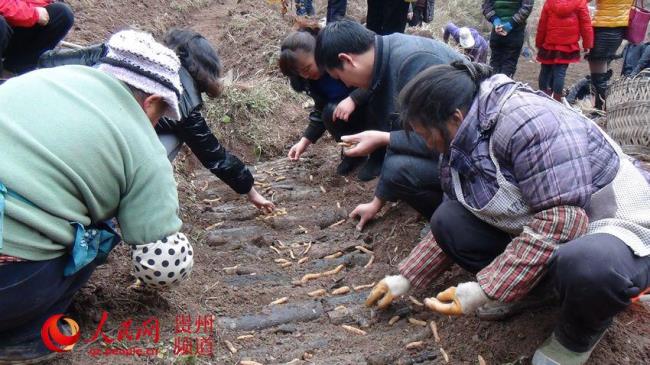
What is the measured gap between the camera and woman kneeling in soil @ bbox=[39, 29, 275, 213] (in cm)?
348

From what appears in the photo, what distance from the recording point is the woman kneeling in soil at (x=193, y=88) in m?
3.48

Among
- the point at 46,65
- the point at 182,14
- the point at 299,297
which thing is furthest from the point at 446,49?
the point at 182,14

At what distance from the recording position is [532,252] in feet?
7.32

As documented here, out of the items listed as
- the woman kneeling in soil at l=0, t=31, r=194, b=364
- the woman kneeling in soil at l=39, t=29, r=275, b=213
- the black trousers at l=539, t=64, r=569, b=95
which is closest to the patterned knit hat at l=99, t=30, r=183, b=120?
the woman kneeling in soil at l=0, t=31, r=194, b=364

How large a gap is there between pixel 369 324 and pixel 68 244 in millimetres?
1481

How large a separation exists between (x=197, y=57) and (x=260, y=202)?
1.17 metres

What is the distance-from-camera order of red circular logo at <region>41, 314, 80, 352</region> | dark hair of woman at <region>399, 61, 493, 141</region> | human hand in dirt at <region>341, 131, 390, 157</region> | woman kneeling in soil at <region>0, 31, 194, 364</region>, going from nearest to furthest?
woman kneeling in soil at <region>0, 31, 194, 364</region>
red circular logo at <region>41, 314, 80, 352</region>
dark hair of woman at <region>399, 61, 493, 141</region>
human hand in dirt at <region>341, 131, 390, 157</region>

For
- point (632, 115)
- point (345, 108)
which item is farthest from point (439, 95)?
point (632, 115)

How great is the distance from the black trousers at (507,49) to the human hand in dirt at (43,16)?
5024 mm

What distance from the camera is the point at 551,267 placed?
219cm

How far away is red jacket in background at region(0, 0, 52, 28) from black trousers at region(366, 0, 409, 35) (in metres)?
3.32

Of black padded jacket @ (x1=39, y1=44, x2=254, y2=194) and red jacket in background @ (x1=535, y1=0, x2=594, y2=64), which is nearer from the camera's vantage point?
black padded jacket @ (x1=39, y1=44, x2=254, y2=194)

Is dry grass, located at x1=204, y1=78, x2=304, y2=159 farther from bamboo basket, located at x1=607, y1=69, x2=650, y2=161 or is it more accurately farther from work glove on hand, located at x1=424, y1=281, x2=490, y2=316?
work glove on hand, located at x1=424, y1=281, x2=490, y2=316

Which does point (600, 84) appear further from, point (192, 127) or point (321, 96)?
point (192, 127)
